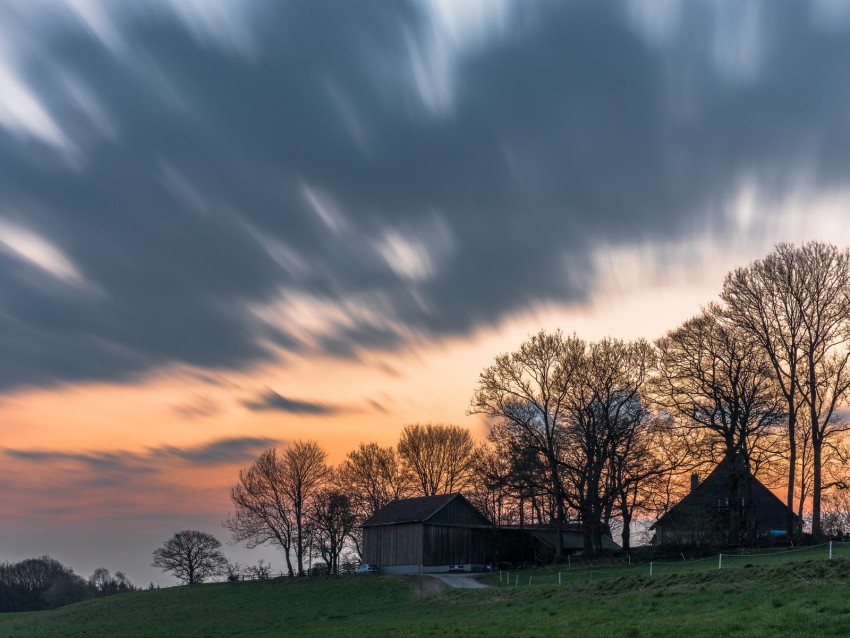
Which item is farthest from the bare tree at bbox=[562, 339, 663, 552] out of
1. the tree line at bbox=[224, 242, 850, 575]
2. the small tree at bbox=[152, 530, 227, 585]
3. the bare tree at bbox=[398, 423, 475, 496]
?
the small tree at bbox=[152, 530, 227, 585]

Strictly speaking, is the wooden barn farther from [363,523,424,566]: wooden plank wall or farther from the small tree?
the small tree

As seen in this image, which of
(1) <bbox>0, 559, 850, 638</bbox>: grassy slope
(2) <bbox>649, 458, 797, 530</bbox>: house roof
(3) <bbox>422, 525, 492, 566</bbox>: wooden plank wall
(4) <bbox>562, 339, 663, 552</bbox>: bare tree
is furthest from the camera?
(3) <bbox>422, 525, 492, 566</bbox>: wooden plank wall

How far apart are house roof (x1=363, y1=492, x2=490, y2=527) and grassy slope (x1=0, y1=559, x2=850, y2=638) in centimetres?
755

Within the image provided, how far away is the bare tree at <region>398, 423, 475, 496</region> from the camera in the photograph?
81.9 metres

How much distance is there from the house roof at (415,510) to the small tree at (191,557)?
3732 cm

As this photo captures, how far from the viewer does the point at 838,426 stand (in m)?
44.0

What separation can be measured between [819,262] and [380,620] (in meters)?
33.2

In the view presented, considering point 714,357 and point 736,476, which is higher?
point 714,357

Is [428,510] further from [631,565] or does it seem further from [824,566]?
[824,566]

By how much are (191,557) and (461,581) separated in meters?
56.8

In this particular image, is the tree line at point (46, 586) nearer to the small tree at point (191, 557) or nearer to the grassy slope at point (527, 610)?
the small tree at point (191, 557)

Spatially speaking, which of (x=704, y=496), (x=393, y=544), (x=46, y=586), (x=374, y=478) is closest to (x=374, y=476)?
(x=374, y=478)

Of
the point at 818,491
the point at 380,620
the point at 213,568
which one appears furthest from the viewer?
the point at 213,568

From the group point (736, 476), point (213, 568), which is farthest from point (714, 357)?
point (213, 568)
